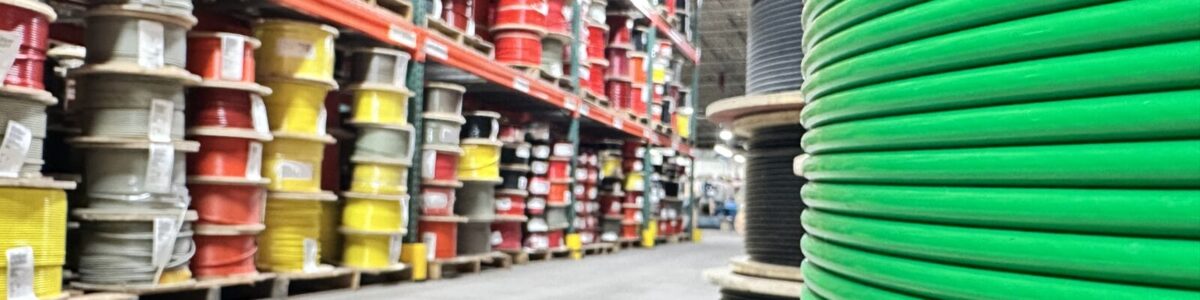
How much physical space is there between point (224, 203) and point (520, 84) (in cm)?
294

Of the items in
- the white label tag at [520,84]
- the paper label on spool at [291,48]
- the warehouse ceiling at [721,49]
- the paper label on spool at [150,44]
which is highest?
the warehouse ceiling at [721,49]

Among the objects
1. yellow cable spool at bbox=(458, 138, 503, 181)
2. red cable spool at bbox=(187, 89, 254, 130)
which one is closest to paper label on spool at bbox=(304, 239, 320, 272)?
red cable spool at bbox=(187, 89, 254, 130)

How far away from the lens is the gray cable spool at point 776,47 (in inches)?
134

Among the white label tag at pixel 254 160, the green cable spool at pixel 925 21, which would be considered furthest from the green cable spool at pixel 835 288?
the white label tag at pixel 254 160

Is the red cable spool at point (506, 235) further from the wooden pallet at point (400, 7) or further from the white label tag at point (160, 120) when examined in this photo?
the white label tag at point (160, 120)

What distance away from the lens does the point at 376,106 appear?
5.00 metres

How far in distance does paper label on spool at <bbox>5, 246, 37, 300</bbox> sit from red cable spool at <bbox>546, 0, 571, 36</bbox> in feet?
15.6

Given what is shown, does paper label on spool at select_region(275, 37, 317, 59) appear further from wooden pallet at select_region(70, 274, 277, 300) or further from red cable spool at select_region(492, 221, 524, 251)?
red cable spool at select_region(492, 221, 524, 251)

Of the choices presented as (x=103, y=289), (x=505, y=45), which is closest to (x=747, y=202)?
(x=103, y=289)

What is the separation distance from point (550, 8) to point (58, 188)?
15.6 ft

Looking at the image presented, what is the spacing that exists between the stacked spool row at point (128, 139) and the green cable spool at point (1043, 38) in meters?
3.21

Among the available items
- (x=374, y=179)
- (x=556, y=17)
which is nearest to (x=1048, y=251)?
(x=374, y=179)

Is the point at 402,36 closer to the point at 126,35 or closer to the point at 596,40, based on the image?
the point at 126,35

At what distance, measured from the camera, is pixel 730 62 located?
991 inches
